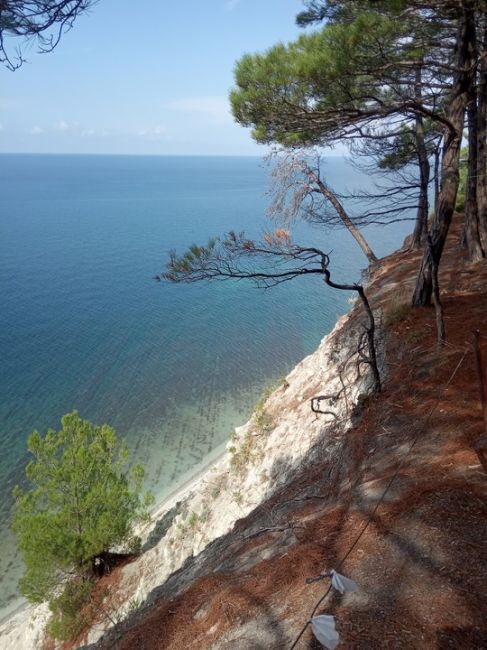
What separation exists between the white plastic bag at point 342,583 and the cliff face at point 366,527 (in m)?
0.07

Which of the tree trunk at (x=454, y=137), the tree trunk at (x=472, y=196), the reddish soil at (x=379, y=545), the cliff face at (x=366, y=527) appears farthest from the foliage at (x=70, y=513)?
the tree trunk at (x=472, y=196)

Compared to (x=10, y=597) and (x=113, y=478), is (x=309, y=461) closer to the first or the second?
(x=113, y=478)

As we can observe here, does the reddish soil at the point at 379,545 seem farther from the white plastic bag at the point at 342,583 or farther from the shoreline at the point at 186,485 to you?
the shoreline at the point at 186,485

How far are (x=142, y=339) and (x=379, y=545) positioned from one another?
2506 cm

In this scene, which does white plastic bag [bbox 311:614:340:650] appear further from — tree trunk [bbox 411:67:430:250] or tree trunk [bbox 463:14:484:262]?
tree trunk [bbox 411:67:430:250]

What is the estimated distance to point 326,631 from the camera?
307 cm

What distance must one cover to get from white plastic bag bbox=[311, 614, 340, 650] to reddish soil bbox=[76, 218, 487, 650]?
0.39 feet

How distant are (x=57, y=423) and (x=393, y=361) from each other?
54.4 ft

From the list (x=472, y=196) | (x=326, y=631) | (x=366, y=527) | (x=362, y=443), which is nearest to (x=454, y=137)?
(x=472, y=196)

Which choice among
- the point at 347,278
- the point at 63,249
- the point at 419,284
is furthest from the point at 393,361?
the point at 63,249

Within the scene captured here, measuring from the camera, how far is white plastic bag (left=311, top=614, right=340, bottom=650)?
9.84 feet

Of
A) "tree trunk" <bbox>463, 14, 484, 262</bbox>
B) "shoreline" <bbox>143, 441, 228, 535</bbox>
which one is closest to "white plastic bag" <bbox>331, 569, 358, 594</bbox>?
"tree trunk" <bbox>463, 14, 484, 262</bbox>

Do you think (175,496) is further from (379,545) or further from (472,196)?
(472,196)

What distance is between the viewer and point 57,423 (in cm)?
1972
